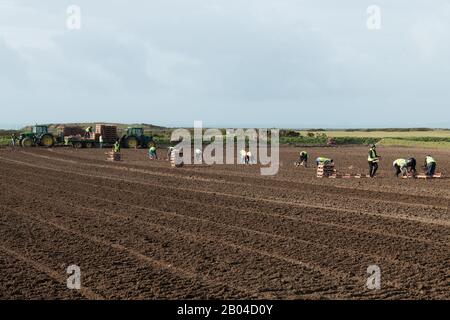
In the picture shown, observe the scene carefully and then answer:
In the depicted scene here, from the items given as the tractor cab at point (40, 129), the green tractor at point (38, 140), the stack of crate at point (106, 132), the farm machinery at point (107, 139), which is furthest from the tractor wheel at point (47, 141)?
the stack of crate at point (106, 132)

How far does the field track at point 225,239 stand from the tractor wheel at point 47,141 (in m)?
29.0

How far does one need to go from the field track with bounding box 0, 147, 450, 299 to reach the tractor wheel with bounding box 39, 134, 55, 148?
95.3 ft

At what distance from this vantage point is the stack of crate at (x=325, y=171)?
77.5 ft

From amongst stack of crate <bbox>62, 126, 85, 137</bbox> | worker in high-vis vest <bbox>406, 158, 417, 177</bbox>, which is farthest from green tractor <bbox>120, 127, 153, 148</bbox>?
worker in high-vis vest <bbox>406, 158, 417, 177</bbox>

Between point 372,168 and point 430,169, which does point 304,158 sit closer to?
point 372,168

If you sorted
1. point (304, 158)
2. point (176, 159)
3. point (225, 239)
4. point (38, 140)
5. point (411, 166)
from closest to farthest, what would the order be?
point (225, 239) → point (411, 166) → point (176, 159) → point (304, 158) → point (38, 140)

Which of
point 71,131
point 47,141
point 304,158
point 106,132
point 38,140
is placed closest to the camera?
point 304,158

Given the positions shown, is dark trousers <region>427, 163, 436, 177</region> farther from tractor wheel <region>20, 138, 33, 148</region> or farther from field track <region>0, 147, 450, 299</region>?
tractor wheel <region>20, 138, 33, 148</region>

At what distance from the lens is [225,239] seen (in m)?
11.2

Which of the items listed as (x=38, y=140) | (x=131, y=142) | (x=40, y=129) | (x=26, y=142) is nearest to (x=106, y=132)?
(x=131, y=142)

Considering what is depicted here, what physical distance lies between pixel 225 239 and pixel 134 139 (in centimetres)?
3802
